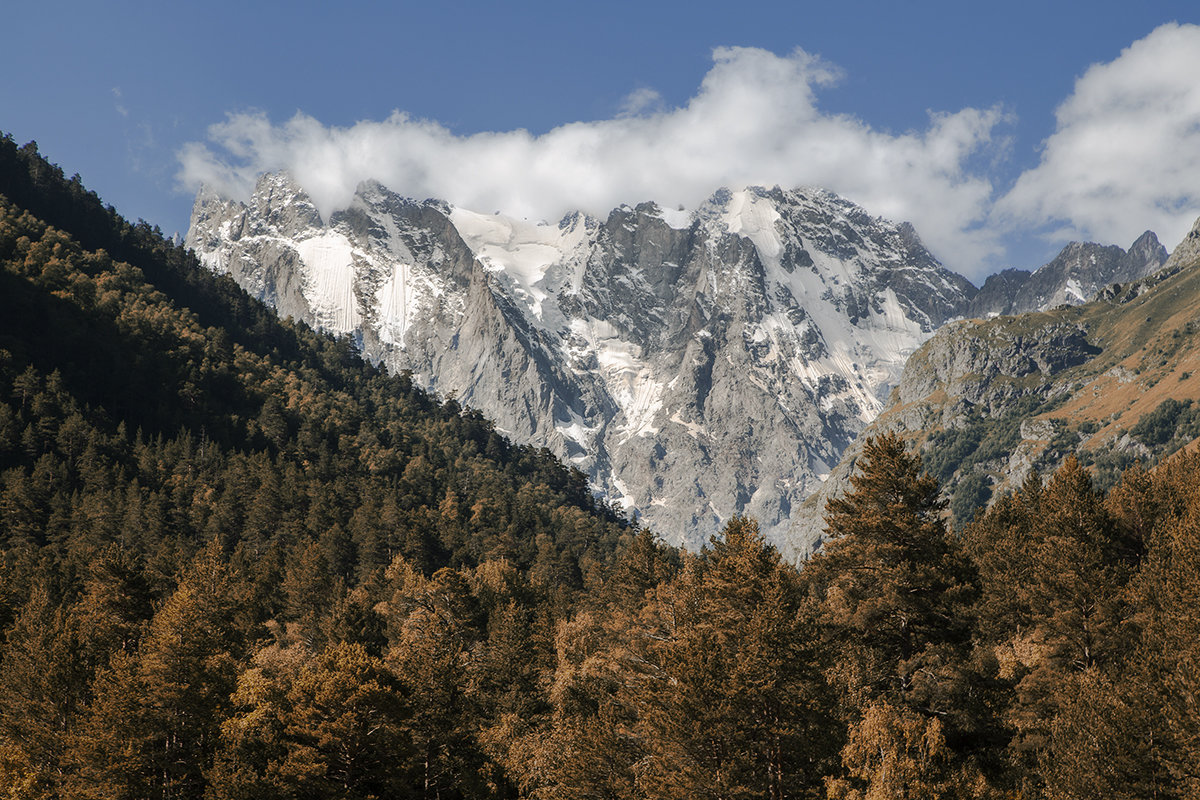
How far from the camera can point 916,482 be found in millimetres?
40094

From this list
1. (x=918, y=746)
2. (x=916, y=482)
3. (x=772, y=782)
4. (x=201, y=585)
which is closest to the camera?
(x=918, y=746)

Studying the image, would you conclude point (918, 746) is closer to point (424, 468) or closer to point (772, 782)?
point (772, 782)

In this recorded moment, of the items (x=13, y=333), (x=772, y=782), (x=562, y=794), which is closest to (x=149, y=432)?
(x=13, y=333)

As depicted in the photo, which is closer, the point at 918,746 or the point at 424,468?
the point at 918,746

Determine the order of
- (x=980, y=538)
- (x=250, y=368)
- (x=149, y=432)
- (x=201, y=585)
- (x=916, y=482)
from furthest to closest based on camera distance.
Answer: (x=250, y=368), (x=149, y=432), (x=980, y=538), (x=201, y=585), (x=916, y=482)

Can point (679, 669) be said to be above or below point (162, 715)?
above

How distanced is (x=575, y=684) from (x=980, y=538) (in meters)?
36.7

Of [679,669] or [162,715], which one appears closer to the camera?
[679,669]

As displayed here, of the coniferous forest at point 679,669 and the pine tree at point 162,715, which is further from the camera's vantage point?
the pine tree at point 162,715

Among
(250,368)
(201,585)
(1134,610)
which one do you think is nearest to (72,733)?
(201,585)

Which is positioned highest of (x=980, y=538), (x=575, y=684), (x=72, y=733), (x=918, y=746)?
(x=980, y=538)

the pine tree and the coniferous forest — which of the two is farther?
the pine tree

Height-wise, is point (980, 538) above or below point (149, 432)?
above

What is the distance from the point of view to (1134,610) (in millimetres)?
44000
